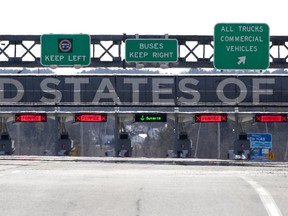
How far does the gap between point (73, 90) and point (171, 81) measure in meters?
7.11

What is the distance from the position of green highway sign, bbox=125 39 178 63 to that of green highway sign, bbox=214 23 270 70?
7.60 feet

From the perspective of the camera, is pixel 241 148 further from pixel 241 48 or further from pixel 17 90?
pixel 241 48

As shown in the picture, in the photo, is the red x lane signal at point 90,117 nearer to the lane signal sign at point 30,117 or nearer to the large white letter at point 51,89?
the lane signal sign at point 30,117

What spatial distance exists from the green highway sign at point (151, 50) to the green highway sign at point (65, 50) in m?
2.10

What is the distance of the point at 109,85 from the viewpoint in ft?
203

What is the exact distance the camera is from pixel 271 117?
56500mm

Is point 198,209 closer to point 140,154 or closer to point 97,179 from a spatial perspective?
point 97,179

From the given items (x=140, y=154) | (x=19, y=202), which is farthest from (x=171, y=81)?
(x=140, y=154)

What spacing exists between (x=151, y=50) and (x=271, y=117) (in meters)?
17.3

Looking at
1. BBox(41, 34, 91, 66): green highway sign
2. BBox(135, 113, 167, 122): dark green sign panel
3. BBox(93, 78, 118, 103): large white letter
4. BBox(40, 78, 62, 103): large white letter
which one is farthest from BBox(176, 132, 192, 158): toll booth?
BBox(41, 34, 91, 66): green highway sign

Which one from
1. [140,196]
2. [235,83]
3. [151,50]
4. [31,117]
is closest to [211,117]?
[235,83]

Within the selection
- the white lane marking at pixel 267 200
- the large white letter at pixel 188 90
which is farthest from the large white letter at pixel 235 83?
the white lane marking at pixel 267 200

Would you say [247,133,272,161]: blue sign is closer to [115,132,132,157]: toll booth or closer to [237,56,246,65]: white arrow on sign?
[115,132,132,157]: toll booth

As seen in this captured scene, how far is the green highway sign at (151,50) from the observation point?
136 feet
